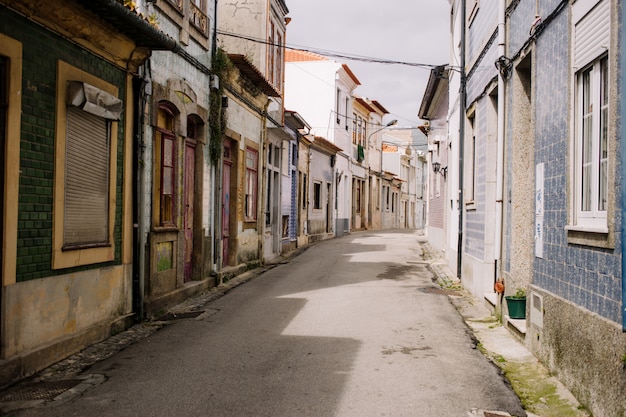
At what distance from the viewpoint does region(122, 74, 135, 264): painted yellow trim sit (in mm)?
8508

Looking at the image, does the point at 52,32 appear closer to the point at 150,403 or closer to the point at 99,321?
the point at 99,321

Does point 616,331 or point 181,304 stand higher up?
point 616,331

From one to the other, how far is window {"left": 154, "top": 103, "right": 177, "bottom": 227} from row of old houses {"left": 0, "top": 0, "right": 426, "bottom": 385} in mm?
31

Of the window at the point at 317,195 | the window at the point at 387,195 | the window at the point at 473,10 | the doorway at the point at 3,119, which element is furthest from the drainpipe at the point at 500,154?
the window at the point at 387,195

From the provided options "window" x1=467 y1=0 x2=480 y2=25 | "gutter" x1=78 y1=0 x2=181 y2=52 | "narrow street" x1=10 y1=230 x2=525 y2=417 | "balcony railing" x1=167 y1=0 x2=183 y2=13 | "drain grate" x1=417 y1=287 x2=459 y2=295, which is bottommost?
"narrow street" x1=10 y1=230 x2=525 y2=417

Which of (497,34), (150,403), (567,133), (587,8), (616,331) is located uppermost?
(497,34)

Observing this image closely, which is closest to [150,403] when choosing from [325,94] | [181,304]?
[181,304]

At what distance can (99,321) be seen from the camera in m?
7.74

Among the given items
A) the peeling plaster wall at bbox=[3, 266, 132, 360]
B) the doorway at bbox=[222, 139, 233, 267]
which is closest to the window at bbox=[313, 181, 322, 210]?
the doorway at bbox=[222, 139, 233, 267]

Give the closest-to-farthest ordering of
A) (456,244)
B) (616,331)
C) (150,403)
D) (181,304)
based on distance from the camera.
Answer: (616,331), (150,403), (181,304), (456,244)

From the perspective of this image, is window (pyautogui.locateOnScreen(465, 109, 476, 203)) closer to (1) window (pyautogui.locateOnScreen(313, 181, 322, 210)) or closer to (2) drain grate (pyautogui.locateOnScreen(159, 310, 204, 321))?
(2) drain grate (pyautogui.locateOnScreen(159, 310, 204, 321))

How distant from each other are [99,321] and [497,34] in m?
6.82

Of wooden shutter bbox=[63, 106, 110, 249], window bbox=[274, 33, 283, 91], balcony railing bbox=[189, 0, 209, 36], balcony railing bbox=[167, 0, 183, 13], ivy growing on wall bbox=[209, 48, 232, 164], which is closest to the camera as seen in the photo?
wooden shutter bbox=[63, 106, 110, 249]

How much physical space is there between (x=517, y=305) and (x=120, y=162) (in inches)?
209
